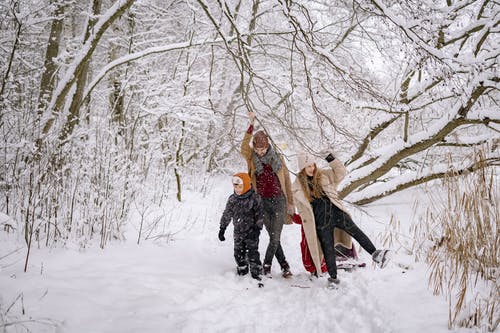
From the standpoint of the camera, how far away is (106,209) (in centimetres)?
370

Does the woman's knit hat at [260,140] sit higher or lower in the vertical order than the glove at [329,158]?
higher

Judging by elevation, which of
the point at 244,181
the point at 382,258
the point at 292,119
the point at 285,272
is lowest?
the point at 285,272

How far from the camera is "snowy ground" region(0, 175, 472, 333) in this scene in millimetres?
2037

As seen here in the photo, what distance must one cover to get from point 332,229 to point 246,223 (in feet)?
3.19

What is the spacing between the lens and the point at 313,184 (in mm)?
3389

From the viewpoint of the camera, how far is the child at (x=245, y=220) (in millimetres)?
3373

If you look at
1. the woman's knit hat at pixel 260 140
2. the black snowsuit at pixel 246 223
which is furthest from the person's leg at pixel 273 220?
the woman's knit hat at pixel 260 140

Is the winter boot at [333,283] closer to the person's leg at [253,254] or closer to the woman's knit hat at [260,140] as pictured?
the person's leg at [253,254]

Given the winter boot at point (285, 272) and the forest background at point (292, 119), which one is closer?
the forest background at point (292, 119)

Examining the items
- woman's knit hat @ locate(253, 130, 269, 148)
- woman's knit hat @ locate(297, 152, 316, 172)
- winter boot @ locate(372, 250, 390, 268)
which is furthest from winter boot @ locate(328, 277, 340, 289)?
woman's knit hat @ locate(253, 130, 269, 148)

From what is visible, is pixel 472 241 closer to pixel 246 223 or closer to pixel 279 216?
pixel 279 216

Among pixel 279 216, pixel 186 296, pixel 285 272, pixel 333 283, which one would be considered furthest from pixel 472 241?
pixel 186 296

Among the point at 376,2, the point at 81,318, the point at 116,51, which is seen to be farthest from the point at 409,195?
the point at 116,51

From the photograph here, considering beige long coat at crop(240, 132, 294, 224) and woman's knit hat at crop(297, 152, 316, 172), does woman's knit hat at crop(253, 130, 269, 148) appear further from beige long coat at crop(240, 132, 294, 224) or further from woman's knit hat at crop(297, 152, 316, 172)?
woman's knit hat at crop(297, 152, 316, 172)
